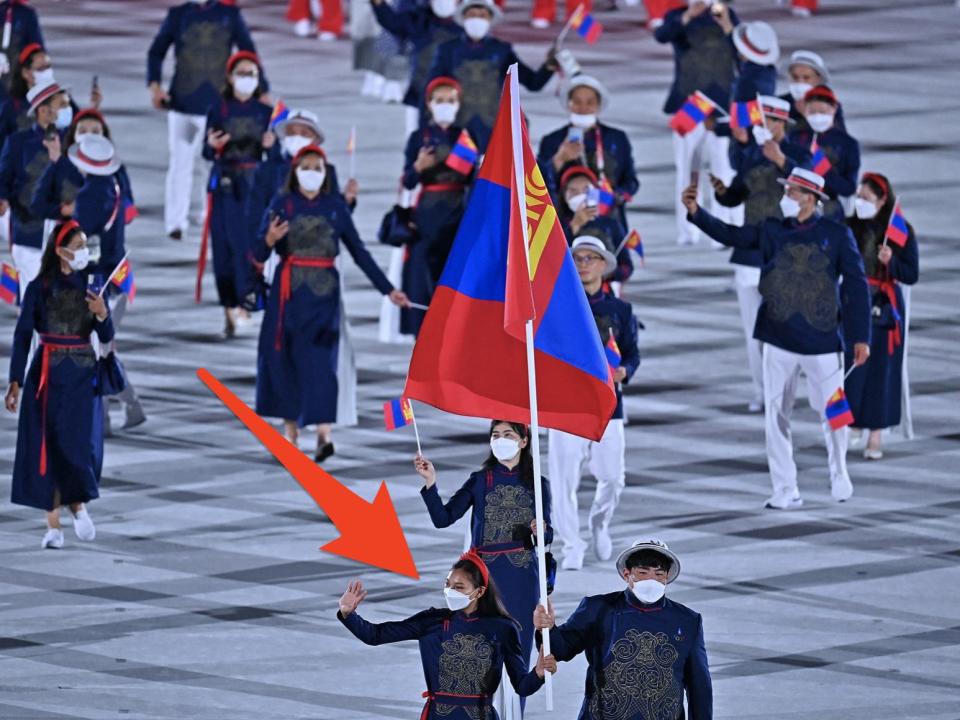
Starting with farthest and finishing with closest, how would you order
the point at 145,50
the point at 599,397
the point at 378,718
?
the point at 145,50, the point at 378,718, the point at 599,397

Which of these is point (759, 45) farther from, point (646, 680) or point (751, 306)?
point (646, 680)

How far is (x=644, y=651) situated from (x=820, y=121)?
7597mm

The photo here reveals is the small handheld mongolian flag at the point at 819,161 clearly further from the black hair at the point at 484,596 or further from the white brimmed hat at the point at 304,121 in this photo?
the black hair at the point at 484,596

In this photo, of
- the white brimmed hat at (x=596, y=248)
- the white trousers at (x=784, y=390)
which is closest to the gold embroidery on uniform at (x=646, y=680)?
the white brimmed hat at (x=596, y=248)

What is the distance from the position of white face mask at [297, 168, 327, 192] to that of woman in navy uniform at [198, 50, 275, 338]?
2.37m

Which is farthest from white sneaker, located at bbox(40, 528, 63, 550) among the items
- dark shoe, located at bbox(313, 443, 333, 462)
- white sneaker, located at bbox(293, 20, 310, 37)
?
white sneaker, located at bbox(293, 20, 310, 37)

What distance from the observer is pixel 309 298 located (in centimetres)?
1529

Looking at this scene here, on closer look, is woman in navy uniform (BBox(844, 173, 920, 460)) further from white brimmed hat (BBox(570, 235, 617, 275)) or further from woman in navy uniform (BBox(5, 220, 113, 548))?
woman in navy uniform (BBox(5, 220, 113, 548))

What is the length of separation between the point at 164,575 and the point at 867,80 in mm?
14049

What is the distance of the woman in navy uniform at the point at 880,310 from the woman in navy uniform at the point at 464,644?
19.3 ft

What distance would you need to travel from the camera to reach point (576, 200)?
15312 mm

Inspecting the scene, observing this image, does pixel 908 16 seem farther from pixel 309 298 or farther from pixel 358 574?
pixel 358 574

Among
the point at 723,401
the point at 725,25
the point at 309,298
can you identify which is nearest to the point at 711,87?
the point at 725,25

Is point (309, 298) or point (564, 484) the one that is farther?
point (309, 298)
